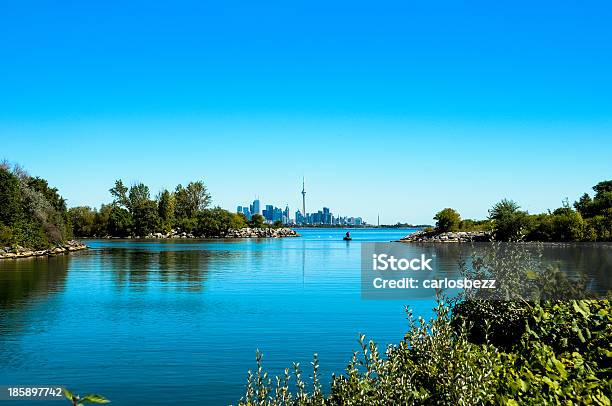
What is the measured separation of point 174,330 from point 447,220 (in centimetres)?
10055

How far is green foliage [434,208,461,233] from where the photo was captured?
11469 centimetres

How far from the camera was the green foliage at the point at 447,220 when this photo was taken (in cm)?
11469

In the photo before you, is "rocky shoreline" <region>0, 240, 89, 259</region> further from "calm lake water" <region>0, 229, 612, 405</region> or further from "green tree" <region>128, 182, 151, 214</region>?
"green tree" <region>128, 182, 151, 214</region>

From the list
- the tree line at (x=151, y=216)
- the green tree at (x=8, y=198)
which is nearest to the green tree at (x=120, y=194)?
the tree line at (x=151, y=216)

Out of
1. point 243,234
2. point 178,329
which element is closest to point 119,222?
point 243,234

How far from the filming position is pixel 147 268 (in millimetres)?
49188

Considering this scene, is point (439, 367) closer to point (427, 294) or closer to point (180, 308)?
point (180, 308)

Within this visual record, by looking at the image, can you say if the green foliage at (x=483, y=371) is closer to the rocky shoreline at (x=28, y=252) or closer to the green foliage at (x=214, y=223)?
the rocky shoreline at (x=28, y=252)

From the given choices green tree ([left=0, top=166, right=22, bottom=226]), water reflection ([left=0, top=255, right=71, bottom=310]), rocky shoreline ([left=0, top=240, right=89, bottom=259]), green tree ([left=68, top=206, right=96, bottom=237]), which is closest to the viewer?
water reflection ([left=0, top=255, right=71, bottom=310])

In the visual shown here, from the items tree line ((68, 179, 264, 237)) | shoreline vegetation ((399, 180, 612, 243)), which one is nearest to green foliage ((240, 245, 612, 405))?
shoreline vegetation ((399, 180, 612, 243))

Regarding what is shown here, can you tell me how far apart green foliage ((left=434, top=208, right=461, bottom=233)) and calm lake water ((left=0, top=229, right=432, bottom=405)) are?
8013cm

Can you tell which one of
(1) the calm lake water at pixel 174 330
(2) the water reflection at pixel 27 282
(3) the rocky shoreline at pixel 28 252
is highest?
(3) the rocky shoreline at pixel 28 252

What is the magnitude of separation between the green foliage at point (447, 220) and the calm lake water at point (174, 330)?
3155 inches

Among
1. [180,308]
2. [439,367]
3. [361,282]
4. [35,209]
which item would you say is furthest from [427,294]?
[35,209]
